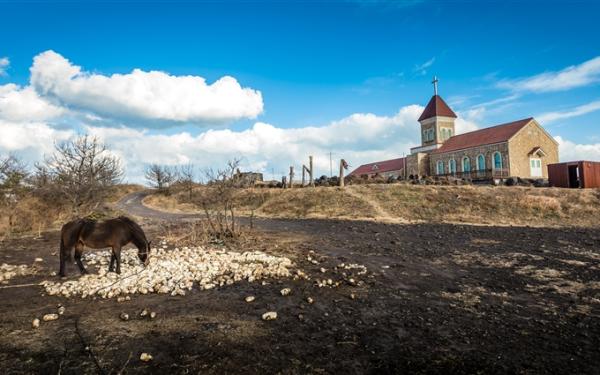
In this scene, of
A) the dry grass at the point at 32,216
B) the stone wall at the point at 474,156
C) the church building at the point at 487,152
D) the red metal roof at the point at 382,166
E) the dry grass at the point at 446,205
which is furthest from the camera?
the red metal roof at the point at 382,166

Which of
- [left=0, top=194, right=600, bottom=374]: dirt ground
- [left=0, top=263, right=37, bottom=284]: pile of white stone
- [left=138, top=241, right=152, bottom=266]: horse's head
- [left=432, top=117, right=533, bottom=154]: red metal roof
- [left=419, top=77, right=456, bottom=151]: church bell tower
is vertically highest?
[left=419, top=77, right=456, bottom=151]: church bell tower

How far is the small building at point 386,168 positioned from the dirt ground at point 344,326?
165ft

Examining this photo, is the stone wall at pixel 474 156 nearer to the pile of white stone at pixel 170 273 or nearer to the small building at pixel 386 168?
the small building at pixel 386 168

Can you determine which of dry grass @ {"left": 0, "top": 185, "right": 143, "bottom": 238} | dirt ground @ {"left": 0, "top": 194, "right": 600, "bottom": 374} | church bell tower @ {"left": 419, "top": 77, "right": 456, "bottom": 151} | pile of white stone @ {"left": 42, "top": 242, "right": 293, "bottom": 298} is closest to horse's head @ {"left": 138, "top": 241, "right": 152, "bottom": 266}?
pile of white stone @ {"left": 42, "top": 242, "right": 293, "bottom": 298}

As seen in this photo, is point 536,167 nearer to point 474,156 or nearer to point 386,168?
point 474,156

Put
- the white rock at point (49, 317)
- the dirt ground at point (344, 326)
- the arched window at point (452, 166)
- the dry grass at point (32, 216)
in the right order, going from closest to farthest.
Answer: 1. the dirt ground at point (344, 326)
2. the white rock at point (49, 317)
3. the dry grass at point (32, 216)
4. the arched window at point (452, 166)

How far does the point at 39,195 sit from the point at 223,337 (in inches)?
879

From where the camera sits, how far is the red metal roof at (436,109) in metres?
62.8

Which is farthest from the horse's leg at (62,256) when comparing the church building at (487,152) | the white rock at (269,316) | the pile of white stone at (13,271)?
the church building at (487,152)

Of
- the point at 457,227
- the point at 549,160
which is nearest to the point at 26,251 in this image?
the point at 457,227

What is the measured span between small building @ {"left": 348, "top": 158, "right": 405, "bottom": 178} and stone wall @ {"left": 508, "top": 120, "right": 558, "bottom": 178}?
17908 mm

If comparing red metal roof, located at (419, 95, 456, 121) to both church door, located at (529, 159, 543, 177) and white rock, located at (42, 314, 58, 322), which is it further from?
white rock, located at (42, 314, 58, 322)

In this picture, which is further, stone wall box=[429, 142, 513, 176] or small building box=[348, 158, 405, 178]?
small building box=[348, 158, 405, 178]

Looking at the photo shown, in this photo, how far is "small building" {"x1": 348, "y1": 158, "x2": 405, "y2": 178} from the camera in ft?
208
